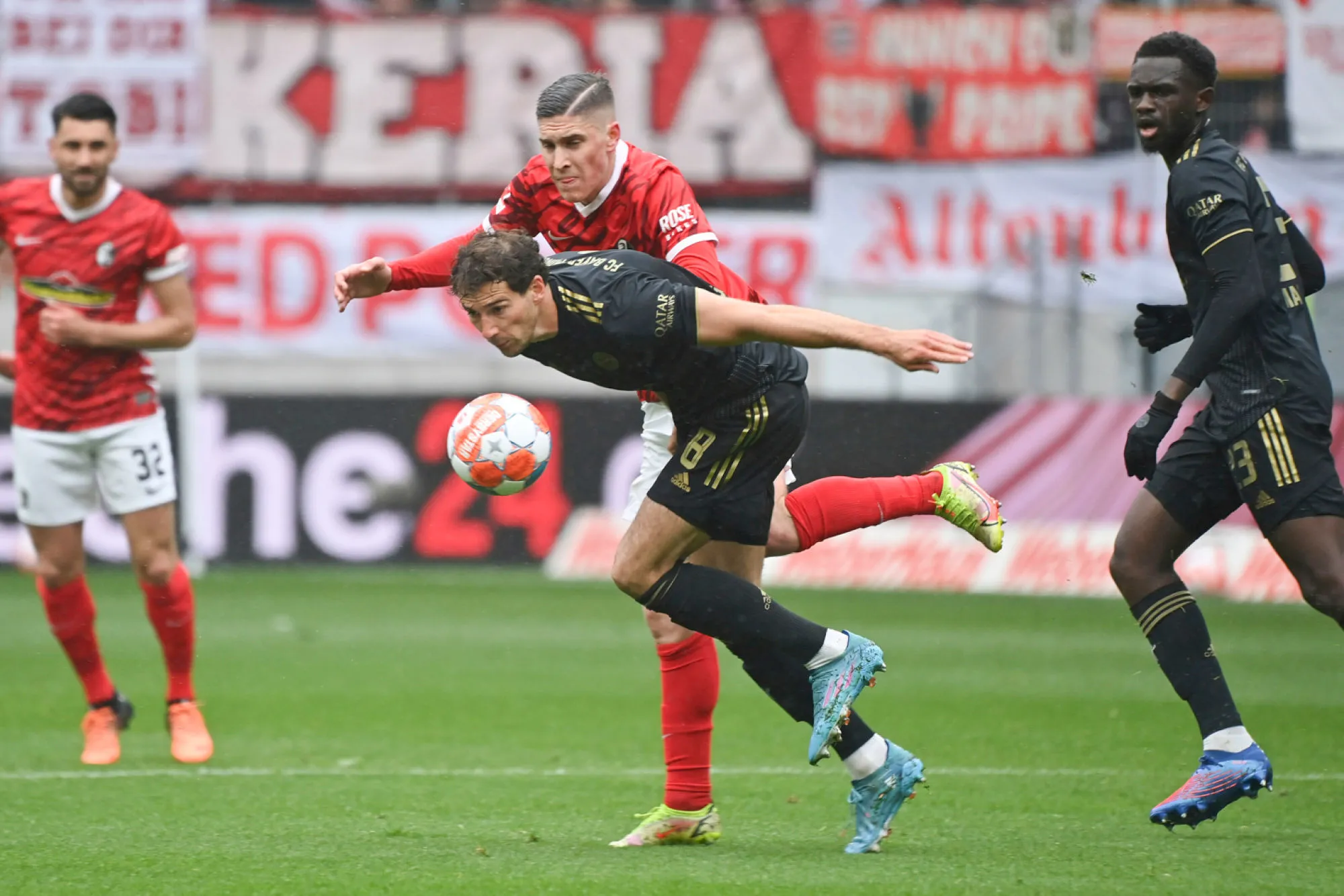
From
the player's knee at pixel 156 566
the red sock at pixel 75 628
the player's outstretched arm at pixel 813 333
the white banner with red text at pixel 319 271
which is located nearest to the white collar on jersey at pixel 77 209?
the player's knee at pixel 156 566

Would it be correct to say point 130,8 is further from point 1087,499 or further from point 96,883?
point 96,883

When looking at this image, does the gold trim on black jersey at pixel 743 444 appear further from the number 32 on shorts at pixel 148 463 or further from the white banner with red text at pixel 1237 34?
the white banner with red text at pixel 1237 34

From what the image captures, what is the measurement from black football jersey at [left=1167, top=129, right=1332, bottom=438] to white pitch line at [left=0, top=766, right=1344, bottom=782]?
183cm

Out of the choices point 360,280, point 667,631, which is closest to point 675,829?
point 667,631

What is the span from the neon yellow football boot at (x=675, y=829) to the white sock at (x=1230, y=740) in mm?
1501

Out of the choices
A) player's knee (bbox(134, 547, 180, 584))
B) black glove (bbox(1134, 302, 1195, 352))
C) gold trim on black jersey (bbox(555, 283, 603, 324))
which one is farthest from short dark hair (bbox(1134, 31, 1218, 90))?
player's knee (bbox(134, 547, 180, 584))

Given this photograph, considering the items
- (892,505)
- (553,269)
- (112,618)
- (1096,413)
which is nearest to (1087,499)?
(1096,413)

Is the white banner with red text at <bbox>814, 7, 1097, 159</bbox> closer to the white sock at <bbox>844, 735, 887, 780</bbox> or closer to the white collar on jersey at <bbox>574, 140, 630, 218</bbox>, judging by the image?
the white collar on jersey at <bbox>574, 140, 630, 218</bbox>

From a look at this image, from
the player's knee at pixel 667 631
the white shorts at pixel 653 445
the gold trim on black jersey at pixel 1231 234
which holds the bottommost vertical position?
the player's knee at pixel 667 631

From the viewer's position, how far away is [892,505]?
602cm

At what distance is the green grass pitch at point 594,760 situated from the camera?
16.7 feet

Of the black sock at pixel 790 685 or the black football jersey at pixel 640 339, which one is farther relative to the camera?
the black sock at pixel 790 685

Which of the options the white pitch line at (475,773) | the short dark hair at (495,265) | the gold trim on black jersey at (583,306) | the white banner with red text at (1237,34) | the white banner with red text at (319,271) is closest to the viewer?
the short dark hair at (495,265)

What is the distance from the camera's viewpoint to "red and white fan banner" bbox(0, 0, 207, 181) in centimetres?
1576
